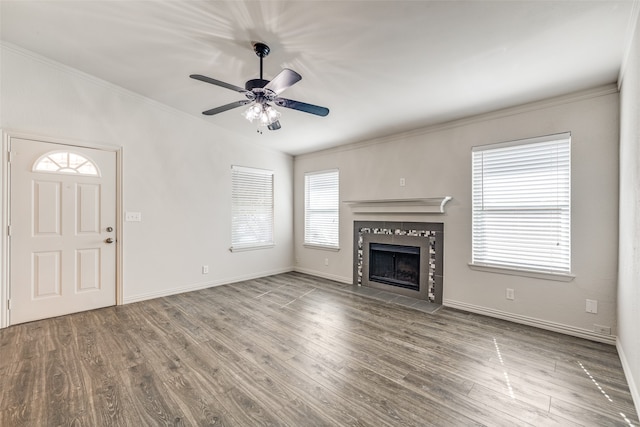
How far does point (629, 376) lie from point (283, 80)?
3.47 metres

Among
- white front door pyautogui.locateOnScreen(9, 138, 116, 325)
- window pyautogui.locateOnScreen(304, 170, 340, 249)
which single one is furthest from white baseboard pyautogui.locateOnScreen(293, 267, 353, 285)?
white front door pyautogui.locateOnScreen(9, 138, 116, 325)

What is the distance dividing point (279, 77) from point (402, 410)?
8.30ft

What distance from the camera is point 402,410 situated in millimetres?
1808

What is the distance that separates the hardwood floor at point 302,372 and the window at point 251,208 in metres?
1.91

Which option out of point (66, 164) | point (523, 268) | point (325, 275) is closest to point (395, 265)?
point (325, 275)

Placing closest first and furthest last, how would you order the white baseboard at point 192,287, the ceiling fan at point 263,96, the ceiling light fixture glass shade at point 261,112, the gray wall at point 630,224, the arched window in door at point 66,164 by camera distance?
the gray wall at point 630,224 → the ceiling fan at point 263,96 → the ceiling light fixture glass shade at point 261,112 → the arched window in door at point 66,164 → the white baseboard at point 192,287

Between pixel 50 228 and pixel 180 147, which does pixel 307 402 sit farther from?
pixel 180 147

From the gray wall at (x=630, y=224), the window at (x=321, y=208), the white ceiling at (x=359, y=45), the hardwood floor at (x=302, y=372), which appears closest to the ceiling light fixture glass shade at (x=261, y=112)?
the white ceiling at (x=359, y=45)

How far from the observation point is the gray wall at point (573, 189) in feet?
8.99

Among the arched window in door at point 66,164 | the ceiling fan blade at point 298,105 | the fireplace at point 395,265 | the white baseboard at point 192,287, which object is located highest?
the ceiling fan blade at point 298,105

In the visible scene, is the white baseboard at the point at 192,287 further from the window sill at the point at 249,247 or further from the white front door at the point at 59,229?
the window sill at the point at 249,247

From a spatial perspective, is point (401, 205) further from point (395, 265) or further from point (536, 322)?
point (536, 322)

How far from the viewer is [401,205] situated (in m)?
4.29

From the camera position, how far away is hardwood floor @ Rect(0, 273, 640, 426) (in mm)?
1781
